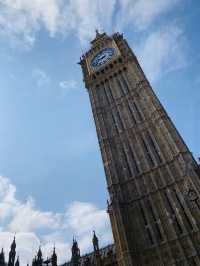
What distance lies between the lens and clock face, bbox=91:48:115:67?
49.1 metres

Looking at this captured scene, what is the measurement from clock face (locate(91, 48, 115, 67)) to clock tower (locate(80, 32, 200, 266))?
19.3ft

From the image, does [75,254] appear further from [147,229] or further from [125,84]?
[125,84]

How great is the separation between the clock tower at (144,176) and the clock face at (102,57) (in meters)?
5.89

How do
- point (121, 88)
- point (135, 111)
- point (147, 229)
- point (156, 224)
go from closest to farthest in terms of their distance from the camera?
point (156, 224), point (147, 229), point (135, 111), point (121, 88)

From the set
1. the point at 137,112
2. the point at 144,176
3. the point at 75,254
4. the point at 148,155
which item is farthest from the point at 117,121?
the point at 75,254

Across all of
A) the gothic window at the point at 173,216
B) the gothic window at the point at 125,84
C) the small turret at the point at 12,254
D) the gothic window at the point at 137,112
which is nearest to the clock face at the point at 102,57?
the gothic window at the point at 125,84

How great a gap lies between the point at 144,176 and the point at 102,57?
29.6 meters

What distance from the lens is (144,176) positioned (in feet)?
96.1

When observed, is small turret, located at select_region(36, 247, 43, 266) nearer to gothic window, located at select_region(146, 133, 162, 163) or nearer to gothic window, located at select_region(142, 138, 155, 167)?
gothic window, located at select_region(142, 138, 155, 167)

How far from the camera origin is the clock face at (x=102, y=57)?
49053 mm

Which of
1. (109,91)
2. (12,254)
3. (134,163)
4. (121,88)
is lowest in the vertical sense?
(12,254)

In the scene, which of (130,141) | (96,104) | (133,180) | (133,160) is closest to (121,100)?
(96,104)

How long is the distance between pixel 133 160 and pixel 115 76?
61.4 ft

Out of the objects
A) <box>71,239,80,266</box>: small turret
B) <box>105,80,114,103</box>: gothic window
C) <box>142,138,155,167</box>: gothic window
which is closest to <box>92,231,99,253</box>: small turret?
<box>71,239,80,266</box>: small turret
